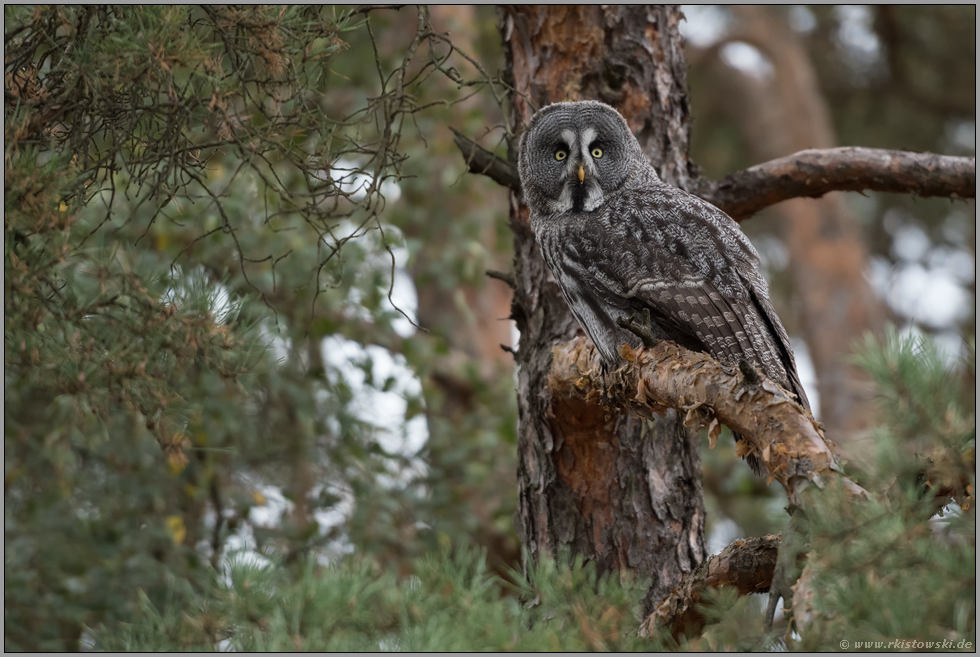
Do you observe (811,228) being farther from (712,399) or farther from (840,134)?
(712,399)

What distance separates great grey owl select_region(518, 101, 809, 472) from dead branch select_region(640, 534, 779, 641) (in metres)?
0.60

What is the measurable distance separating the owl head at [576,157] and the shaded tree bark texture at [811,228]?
6093 mm

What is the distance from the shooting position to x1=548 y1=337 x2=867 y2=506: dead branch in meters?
1.76

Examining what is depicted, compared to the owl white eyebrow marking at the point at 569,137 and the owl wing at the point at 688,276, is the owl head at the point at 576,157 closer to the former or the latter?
the owl white eyebrow marking at the point at 569,137

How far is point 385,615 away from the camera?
1.55m

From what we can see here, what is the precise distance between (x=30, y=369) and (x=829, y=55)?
1147cm

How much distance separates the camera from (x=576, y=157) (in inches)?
136

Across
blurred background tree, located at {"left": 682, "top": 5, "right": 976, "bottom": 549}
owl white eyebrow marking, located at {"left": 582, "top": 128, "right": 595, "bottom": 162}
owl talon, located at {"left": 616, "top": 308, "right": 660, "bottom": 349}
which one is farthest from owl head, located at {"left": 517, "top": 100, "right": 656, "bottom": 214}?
blurred background tree, located at {"left": 682, "top": 5, "right": 976, "bottom": 549}

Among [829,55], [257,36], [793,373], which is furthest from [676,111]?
[829,55]

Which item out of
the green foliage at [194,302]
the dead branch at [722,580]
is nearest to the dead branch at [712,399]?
the dead branch at [722,580]

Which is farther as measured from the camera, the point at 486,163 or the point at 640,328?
the point at 486,163

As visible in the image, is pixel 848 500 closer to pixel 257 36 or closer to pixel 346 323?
pixel 257 36

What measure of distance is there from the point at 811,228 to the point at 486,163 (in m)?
7.07

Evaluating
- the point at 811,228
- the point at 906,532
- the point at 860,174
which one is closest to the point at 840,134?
the point at 811,228
